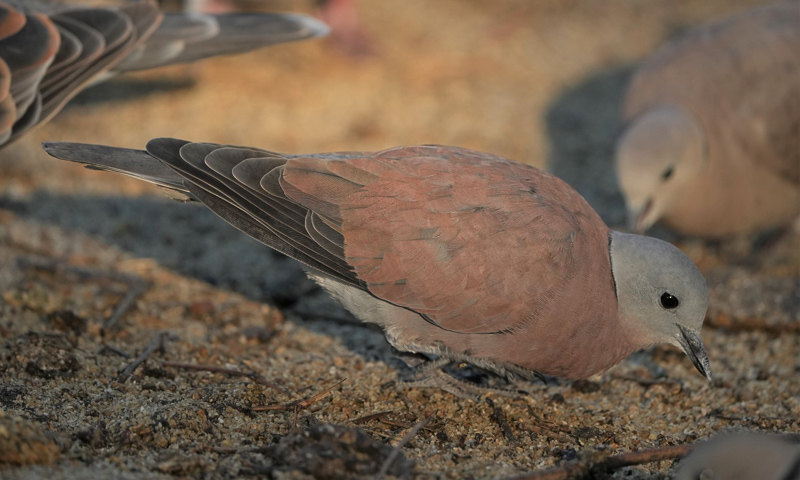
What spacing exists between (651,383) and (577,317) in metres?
0.68

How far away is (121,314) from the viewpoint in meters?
3.27

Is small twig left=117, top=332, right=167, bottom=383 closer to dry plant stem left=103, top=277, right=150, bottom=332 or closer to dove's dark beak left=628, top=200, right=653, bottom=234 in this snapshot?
dry plant stem left=103, top=277, right=150, bottom=332

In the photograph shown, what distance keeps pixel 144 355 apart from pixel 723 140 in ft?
10.0

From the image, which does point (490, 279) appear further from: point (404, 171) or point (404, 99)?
point (404, 99)

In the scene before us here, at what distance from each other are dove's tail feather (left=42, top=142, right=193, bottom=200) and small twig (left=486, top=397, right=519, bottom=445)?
4.21 ft

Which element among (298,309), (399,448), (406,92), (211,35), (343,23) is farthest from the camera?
(343,23)

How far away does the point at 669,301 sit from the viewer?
2662 mm

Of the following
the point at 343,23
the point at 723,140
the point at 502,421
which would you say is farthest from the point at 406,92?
the point at 502,421

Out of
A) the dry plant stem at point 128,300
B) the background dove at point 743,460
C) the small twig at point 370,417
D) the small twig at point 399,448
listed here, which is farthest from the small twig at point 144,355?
the background dove at point 743,460

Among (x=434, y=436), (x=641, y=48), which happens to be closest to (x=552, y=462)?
(x=434, y=436)

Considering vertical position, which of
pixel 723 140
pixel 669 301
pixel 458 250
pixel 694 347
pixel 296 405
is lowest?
pixel 296 405

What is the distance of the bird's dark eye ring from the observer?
8.69 ft

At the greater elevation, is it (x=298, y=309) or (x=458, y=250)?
(x=458, y=250)

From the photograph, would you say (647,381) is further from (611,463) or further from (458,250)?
(458,250)
